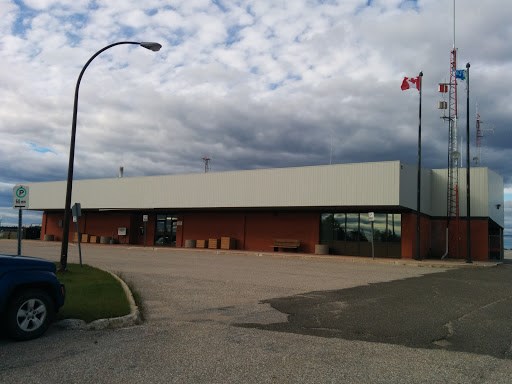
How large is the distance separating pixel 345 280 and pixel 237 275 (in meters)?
3.85

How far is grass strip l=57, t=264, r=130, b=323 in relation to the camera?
8.83 m

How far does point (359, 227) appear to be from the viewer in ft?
111

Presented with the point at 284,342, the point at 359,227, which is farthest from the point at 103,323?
the point at 359,227

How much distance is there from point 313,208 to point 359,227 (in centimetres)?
334

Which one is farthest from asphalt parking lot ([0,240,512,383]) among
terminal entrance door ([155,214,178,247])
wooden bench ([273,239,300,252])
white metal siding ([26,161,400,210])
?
terminal entrance door ([155,214,178,247])

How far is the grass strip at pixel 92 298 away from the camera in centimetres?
883

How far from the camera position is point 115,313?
29.4 ft

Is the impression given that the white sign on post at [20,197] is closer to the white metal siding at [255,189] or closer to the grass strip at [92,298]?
the grass strip at [92,298]

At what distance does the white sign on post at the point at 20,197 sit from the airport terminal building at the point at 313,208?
68.8 ft

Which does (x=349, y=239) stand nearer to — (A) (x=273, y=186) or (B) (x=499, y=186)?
(A) (x=273, y=186)

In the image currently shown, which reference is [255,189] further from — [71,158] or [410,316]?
[410,316]

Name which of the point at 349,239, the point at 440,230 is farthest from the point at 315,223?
the point at 440,230

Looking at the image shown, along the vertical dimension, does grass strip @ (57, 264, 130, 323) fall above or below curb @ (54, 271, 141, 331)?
above

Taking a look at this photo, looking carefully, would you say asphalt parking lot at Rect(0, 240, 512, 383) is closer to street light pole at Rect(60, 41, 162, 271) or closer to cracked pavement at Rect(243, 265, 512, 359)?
cracked pavement at Rect(243, 265, 512, 359)
